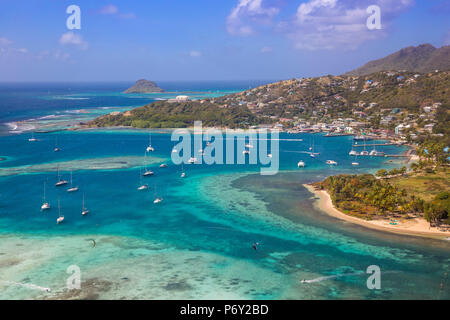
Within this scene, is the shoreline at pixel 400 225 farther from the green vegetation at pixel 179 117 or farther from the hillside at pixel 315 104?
the green vegetation at pixel 179 117

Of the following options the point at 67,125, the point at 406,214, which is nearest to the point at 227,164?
the point at 406,214

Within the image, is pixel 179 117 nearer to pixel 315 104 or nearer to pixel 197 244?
pixel 315 104

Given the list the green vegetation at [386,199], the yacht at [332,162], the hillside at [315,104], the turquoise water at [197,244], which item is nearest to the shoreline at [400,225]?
the green vegetation at [386,199]

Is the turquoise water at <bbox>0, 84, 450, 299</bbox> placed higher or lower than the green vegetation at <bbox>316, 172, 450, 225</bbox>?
lower

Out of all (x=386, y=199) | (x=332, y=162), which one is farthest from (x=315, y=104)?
(x=386, y=199)

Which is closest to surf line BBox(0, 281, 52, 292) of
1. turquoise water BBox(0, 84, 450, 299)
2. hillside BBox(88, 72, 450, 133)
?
turquoise water BBox(0, 84, 450, 299)

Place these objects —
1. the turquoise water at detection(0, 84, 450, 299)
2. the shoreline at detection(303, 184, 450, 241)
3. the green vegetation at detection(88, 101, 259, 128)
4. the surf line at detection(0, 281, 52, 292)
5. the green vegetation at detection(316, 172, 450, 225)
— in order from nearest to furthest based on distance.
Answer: the surf line at detection(0, 281, 52, 292) < the turquoise water at detection(0, 84, 450, 299) < the shoreline at detection(303, 184, 450, 241) < the green vegetation at detection(316, 172, 450, 225) < the green vegetation at detection(88, 101, 259, 128)

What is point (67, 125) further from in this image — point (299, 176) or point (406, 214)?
point (406, 214)

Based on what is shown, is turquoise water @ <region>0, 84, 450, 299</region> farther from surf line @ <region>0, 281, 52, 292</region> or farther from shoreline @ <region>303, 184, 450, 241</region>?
shoreline @ <region>303, 184, 450, 241</region>
